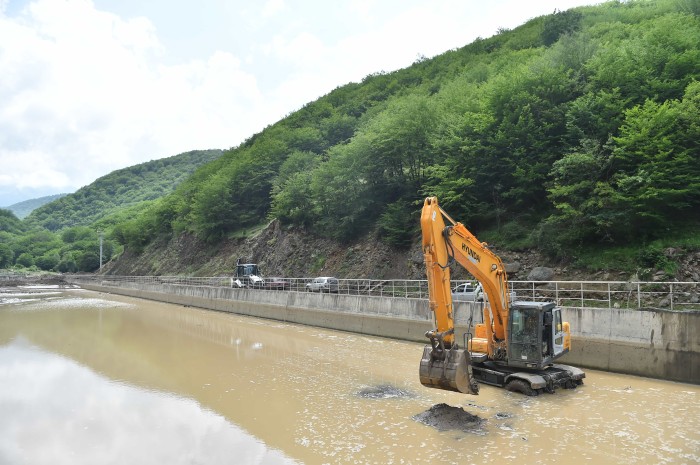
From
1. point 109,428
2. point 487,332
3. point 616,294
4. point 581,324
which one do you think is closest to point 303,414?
point 109,428

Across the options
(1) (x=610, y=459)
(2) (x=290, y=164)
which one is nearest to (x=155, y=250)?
(2) (x=290, y=164)

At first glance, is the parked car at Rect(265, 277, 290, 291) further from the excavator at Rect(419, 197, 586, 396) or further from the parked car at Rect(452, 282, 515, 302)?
the excavator at Rect(419, 197, 586, 396)

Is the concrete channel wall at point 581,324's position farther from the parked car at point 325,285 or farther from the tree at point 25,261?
the tree at point 25,261

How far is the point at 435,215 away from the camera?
10398 mm

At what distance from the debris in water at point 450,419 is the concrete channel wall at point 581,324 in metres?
→ 2.99

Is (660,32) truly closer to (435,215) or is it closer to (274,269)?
(435,215)

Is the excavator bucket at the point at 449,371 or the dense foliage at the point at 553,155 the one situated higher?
the dense foliage at the point at 553,155

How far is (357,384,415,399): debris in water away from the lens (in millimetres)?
12664

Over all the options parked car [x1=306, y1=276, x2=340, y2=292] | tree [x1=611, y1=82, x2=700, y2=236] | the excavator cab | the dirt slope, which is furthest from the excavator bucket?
parked car [x1=306, y1=276, x2=340, y2=292]

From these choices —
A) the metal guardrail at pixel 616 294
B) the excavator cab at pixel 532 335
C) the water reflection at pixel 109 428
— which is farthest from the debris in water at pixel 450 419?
the metal guardrail at pixel 616 294

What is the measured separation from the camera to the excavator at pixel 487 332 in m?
9.38

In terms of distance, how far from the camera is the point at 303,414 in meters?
11.4

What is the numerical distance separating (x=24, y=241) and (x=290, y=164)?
14049 cm

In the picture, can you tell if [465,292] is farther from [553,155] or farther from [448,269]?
[448,269]
